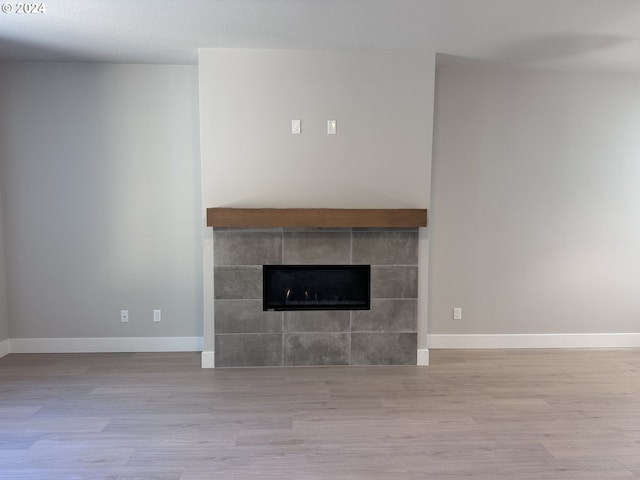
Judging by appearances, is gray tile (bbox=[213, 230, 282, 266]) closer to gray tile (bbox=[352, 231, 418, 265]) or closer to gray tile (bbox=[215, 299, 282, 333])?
gray tile (bbox=[215, 299, 282, 333])

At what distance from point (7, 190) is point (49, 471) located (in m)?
2.71

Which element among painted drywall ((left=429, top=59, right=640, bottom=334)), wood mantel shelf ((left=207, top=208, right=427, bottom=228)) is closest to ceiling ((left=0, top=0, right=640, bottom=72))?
painted drywall ((left=429, top=59, right=640, bottom=334))

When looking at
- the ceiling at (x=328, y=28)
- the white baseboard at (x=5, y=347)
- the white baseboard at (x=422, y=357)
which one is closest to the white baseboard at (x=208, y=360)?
the white baseboard at (x=422, y=357)

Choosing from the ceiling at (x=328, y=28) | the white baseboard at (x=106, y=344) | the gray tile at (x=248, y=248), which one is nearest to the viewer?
the ceiling at (x=328, y=28)

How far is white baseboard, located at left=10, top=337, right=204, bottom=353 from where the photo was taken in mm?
4043

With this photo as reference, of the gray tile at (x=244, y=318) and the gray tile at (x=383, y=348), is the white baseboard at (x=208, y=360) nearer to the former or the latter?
the gray tile at (x=244, y=318)

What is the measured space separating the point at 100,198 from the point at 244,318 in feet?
5.57

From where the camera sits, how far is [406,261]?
378cm

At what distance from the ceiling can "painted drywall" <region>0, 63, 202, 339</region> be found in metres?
0.28

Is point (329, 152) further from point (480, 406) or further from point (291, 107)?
point (480, 406)

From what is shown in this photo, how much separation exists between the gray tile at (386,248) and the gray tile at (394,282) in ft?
0.19

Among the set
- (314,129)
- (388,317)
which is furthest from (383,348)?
A: (314,129)

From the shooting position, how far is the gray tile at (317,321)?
3730mm

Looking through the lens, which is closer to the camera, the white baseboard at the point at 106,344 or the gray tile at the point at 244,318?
the gray tile at the point at 244,318
